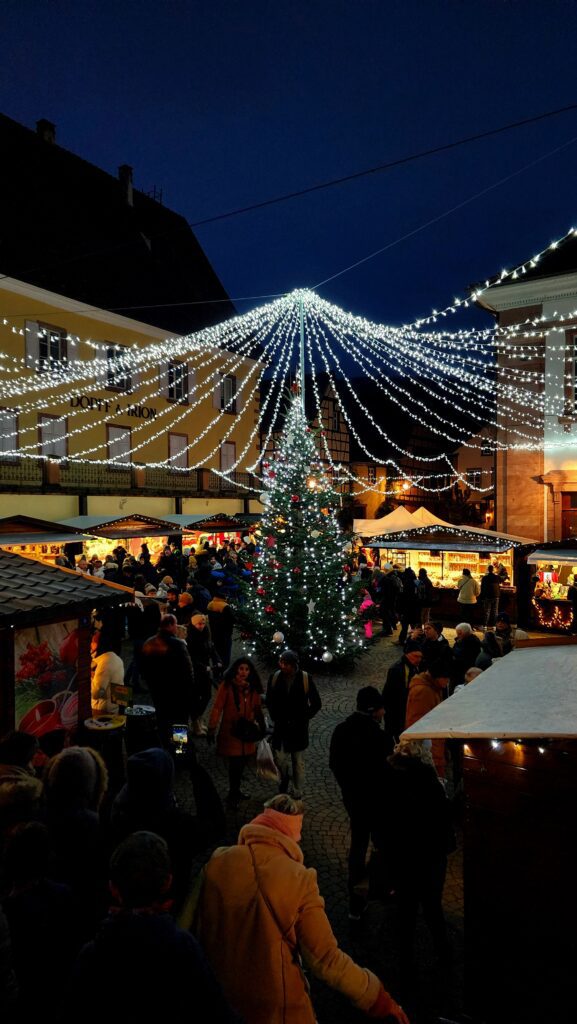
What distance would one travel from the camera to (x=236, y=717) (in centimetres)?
605

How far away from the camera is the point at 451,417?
46.7 meters

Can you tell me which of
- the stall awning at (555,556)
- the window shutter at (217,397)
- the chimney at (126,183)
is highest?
the chimney at (126,183)

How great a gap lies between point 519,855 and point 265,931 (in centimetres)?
182

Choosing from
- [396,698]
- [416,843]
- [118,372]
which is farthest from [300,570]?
[118,372]

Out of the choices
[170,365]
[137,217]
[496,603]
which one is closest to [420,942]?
[496,603]

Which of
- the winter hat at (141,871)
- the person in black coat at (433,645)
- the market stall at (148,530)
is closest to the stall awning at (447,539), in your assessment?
the market stall at (148,530)

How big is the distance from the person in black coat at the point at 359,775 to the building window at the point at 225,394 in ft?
92.6

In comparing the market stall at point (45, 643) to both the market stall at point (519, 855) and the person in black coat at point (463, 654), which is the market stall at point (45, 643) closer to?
the market stall at point (519, 855)

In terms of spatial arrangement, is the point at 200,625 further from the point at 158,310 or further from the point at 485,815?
the point at 158,310

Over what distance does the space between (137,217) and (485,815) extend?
31722 millimetres

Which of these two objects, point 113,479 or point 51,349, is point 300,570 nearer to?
point 113,479

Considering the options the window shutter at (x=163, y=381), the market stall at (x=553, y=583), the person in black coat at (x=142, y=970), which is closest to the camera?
the person in black coat at (x=142, y=970)

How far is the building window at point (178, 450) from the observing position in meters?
29.1

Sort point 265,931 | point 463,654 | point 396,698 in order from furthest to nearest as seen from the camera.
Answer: point 463,654 → point 396,698 → point 265,931
